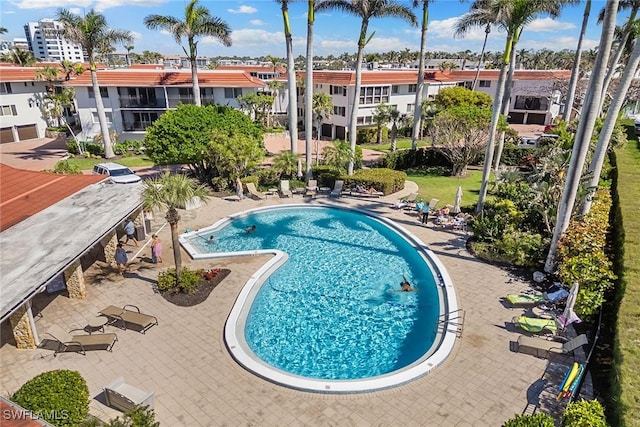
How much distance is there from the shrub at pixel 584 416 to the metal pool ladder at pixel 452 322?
16.4 feet

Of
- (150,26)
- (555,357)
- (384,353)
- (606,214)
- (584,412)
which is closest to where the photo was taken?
(584,412)

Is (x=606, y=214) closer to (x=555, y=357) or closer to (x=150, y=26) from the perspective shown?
(x=555, y=357)

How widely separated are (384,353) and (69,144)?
143ft

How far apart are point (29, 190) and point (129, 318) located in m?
11.1

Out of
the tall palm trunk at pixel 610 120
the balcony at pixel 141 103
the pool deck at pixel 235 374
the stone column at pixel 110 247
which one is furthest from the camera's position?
the balcony at pixel 141 103

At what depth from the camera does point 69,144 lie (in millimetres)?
43625

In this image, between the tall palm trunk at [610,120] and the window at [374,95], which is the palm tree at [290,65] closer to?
the window at [374,95]

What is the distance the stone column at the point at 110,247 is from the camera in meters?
19.4

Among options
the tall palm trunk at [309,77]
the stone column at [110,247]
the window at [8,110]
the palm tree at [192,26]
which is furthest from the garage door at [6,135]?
the stone column at [110,247]

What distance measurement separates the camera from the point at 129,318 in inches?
571

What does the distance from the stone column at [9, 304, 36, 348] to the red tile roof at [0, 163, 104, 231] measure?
18.3 feet

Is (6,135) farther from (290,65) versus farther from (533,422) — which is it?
(533,422)

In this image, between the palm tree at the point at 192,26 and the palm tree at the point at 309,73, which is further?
the palm tree at the point at 192,26

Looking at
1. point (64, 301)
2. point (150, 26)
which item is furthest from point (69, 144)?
point (64, 301)
